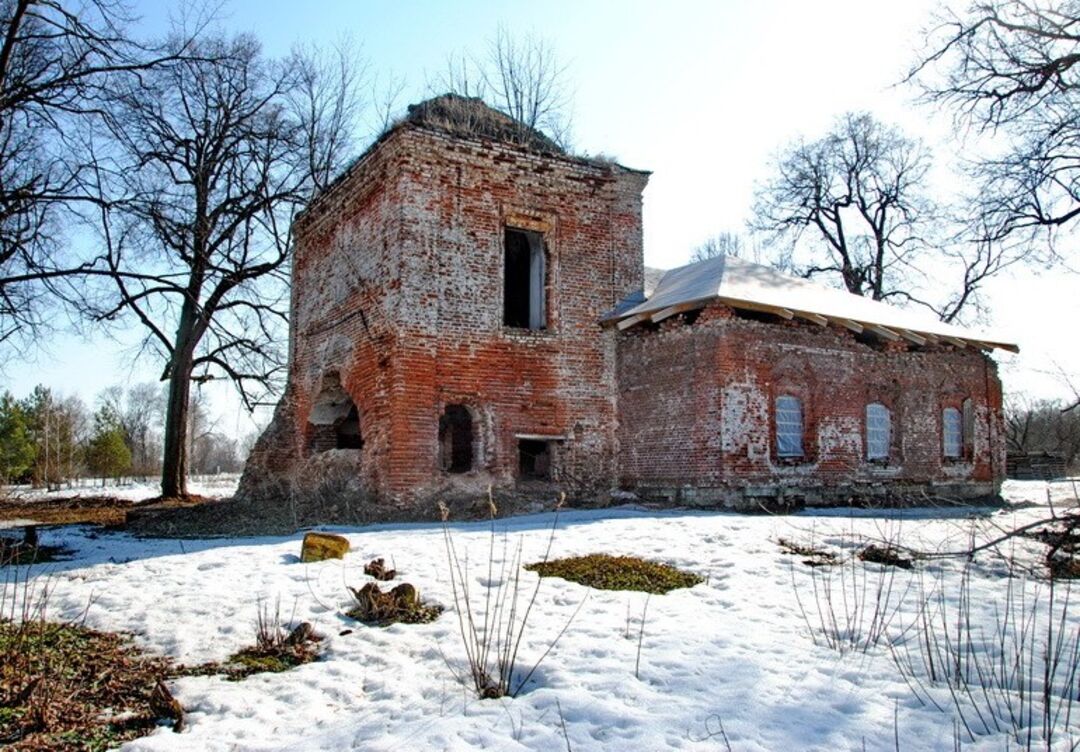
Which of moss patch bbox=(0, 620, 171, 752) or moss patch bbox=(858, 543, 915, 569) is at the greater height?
moss patch bbox=(858, 543, 915, 569)

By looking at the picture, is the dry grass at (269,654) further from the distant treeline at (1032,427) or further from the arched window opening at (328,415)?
the distant treeline at (1032,427)

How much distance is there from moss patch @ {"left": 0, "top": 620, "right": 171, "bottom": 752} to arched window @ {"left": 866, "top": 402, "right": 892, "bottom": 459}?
13459mm

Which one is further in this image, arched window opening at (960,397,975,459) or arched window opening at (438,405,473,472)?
arched window opening at (960,397,975,459)

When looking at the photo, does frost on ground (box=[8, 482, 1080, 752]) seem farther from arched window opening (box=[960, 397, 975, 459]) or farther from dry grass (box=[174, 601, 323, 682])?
arched window opening (box=[960, 397, 975, 459])

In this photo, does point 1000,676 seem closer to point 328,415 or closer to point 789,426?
point 789,426

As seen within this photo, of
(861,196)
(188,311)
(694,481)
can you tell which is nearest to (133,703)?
(694,481)

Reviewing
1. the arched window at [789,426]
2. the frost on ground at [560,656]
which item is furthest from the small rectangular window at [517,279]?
the frost on ground at [560,656]

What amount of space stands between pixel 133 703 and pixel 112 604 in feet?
7.61

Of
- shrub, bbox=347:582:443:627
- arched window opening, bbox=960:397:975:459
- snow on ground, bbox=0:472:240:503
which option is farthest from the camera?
snow on ground, bbox=0:472:240:503

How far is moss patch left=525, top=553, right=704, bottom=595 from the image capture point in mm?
6824

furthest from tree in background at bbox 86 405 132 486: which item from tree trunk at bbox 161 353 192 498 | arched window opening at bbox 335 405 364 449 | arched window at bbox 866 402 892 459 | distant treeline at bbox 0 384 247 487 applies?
arched window at bbox 866 402 892 459

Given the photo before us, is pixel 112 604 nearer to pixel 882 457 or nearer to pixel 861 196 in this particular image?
pixel 882 457

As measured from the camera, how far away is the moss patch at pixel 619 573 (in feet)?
22.4

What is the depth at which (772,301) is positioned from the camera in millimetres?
13398
